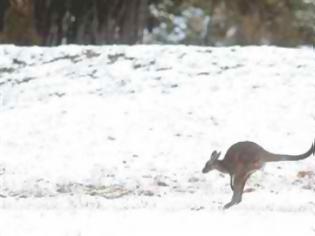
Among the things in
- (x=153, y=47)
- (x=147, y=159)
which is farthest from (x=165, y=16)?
(x=147, y=159)

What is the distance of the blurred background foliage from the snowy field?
343cm

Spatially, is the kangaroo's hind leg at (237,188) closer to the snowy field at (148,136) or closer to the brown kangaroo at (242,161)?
the brown kangaroo at (242,161)

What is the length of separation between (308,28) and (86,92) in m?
13.7

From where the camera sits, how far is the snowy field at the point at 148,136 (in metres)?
8.81

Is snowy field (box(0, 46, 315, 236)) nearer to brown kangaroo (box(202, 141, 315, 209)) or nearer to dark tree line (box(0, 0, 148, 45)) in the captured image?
brown kangaroo (box(202, 141, 315, 209))

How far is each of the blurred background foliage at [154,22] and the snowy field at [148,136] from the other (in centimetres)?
343

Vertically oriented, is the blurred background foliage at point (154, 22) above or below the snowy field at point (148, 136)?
above

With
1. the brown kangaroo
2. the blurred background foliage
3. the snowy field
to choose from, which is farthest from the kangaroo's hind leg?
the blurred background foliage

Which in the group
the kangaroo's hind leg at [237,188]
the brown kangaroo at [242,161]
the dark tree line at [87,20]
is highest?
the dark tree line at [87,20]

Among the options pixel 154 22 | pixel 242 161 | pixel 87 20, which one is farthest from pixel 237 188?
pixel 154 22

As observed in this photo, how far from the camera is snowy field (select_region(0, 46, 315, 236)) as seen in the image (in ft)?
28.9

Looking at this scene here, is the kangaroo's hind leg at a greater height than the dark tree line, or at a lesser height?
lesser

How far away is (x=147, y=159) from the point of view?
14.7 meters

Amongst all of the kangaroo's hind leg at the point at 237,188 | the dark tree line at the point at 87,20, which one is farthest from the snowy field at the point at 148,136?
the dark tree line at the point at 87,20
